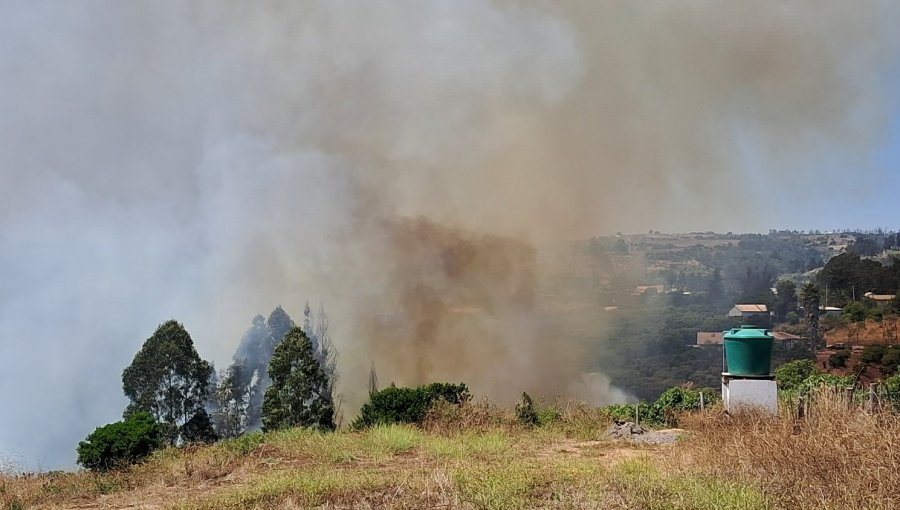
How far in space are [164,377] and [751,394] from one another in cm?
1335

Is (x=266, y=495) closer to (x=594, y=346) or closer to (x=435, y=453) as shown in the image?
(x=435, y=453)

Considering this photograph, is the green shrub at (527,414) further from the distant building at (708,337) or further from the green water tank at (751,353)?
the distant building at (708,337)

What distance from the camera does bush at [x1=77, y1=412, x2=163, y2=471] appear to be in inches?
428

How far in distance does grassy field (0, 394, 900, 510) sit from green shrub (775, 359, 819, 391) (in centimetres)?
459

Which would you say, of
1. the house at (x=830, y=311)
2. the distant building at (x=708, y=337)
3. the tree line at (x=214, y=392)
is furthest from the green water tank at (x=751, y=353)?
the house at (x=830, y=311)

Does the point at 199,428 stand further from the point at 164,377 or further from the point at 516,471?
the point at 516,471

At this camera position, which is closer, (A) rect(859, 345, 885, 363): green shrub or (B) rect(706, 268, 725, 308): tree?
(A) rect(859, 345, 885, 363): green shrub

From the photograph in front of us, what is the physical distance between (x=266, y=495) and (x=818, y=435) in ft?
20.3

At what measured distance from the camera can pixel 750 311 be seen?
2838 cm

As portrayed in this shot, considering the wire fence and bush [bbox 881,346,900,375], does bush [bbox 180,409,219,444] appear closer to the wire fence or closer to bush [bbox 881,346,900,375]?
the wire fence

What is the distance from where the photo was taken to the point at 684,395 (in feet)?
A: 47.9

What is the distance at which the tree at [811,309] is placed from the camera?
85.4ft

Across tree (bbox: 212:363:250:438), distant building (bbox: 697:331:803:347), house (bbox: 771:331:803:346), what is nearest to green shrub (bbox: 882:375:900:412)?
distant building (bbox: 697:331:803:347)

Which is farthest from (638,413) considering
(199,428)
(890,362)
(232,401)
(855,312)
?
(855,312)
